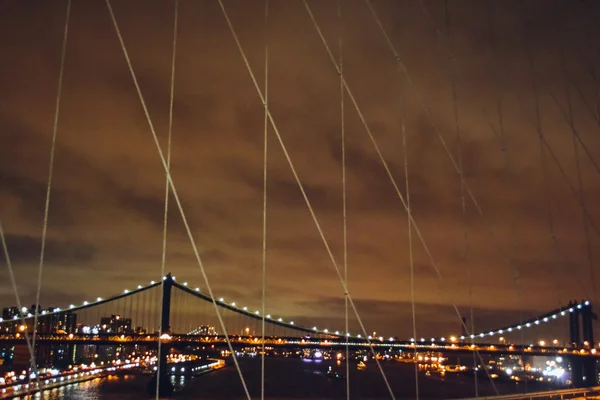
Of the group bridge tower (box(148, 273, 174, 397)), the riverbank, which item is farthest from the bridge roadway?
the riverbank

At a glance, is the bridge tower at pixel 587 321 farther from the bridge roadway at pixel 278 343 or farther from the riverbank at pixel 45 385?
the riverbank at pixel 45 385

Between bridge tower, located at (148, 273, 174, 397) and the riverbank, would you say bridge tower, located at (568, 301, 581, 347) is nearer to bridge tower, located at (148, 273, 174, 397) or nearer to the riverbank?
bridge tower, located at (148, 273, 174, 397)

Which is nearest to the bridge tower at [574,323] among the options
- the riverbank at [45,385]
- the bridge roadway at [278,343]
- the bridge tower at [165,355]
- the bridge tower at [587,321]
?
the bridge tower at [587,321]

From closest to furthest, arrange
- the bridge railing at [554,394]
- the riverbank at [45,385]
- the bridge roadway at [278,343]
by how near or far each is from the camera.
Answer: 1. the bridge railing at [554,394]
2. the bridge roadway at [278,343]
3. the riverbank at [45,385]

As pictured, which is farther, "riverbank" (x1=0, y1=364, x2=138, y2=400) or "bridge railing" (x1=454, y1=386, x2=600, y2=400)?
"riverbank" (x1=0, y1=364, x2=138, y2=400)

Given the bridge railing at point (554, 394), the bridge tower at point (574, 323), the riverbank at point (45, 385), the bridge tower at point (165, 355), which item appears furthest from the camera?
the bridge tower at point (574, 323)

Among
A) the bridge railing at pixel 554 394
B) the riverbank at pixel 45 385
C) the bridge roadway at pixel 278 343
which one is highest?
the bridge roadway at pixel 278 343

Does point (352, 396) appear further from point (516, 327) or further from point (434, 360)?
point (434, 360)

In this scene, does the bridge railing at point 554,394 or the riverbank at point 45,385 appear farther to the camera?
the riverbank at point 45,385

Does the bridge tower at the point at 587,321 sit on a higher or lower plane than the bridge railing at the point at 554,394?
higher

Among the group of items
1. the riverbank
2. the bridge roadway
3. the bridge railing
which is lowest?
the riverbank

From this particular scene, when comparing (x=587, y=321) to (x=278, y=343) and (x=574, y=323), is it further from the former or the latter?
(x=278, y=343)

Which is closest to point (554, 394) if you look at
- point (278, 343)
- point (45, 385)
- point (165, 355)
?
point (278, 343)
